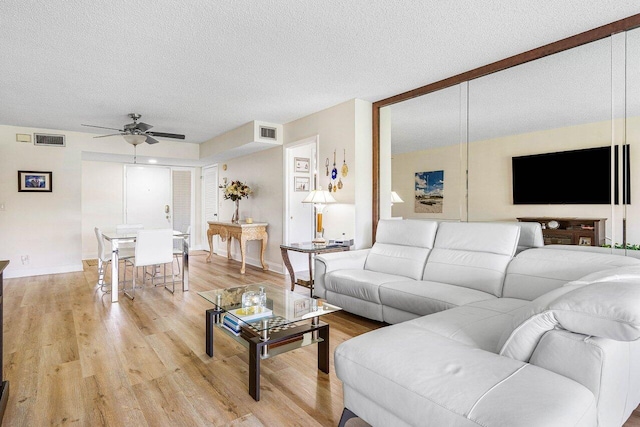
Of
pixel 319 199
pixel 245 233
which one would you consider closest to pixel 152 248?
pixel 245 233

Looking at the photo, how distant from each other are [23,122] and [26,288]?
250cm

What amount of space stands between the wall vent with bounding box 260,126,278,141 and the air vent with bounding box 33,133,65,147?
336 cm

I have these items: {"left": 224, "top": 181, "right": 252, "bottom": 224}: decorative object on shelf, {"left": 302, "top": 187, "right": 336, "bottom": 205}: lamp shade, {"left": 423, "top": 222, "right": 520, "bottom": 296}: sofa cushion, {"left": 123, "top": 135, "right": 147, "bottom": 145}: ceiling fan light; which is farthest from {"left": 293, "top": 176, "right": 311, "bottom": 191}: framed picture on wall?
{"left": 423, "top": 222, "right": 520, "bottom": 296}: sofa cushion

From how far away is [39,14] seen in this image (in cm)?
240

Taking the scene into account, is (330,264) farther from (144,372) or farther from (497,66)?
(497,66)

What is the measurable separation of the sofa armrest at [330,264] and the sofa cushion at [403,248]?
0.48 ft

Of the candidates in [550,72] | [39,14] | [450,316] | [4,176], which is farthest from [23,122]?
[550,72]

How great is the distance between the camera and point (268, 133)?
5.55 metres

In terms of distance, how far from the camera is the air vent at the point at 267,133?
18.0 feet

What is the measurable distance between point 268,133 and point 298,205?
4.12ft

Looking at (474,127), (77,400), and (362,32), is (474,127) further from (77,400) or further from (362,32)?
(77,400)

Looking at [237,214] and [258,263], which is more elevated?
[237,214]

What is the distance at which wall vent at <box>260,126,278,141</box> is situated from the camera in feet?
18.0

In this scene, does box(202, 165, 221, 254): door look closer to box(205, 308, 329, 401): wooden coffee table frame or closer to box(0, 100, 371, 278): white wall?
box(0, 100, 371, 278): white wall
